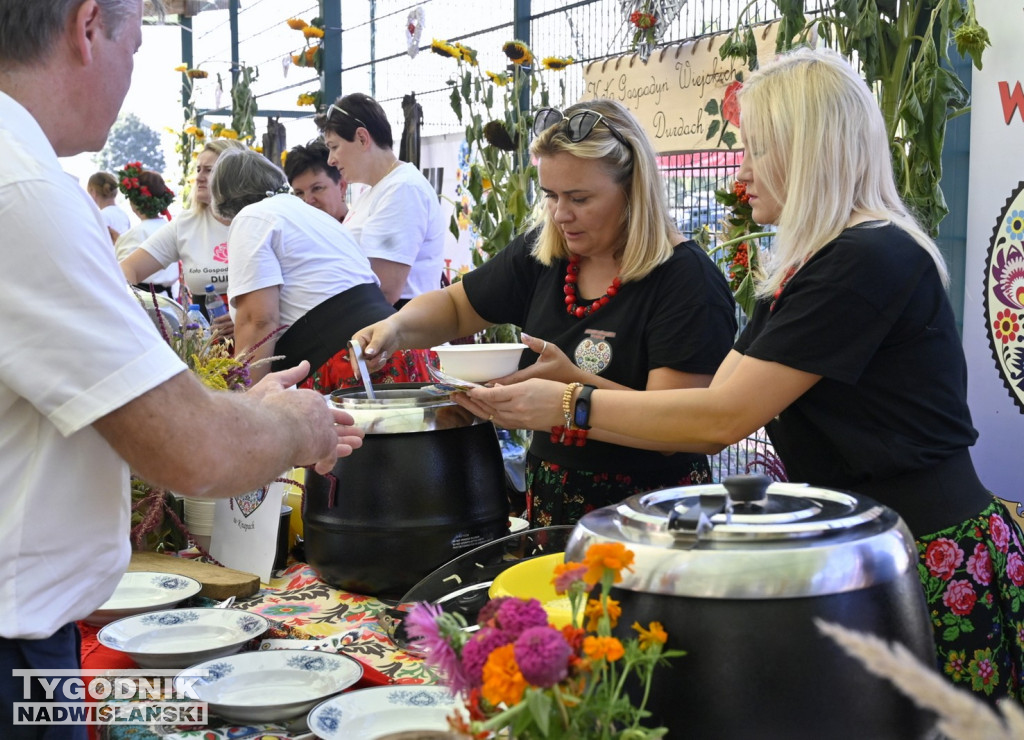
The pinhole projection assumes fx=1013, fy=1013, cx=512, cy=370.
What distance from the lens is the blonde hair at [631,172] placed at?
7.04 feet

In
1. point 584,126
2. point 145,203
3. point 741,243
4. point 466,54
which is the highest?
point 466,54

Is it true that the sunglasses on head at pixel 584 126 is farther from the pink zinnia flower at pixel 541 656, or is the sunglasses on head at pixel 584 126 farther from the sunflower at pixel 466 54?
the sunflower at pixel 466 54

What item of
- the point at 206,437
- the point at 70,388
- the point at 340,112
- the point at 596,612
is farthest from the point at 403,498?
the point at 340,112

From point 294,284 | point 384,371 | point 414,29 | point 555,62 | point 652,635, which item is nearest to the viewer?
point 652,635

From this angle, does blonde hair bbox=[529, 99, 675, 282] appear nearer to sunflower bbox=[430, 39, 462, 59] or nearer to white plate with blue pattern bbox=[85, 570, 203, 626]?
white plate with blue pattern bbox=[85, 570, 203, 626]

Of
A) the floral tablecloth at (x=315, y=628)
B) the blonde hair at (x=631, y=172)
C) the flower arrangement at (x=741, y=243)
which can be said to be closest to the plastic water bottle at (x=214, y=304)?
the flower arrangement at (x=741, y=243)

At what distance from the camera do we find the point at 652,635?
0.81 metres

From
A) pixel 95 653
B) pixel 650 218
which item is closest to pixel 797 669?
pixel 95 653

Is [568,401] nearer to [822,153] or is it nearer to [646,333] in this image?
[646,333]

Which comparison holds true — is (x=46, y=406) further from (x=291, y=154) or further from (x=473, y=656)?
(x=291, y=154)

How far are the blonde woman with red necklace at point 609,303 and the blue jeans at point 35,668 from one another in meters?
1.01

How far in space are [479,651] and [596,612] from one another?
0.38 feet

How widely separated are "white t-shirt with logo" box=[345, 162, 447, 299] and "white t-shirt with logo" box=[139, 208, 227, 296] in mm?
915

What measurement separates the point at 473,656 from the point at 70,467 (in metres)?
0.57
